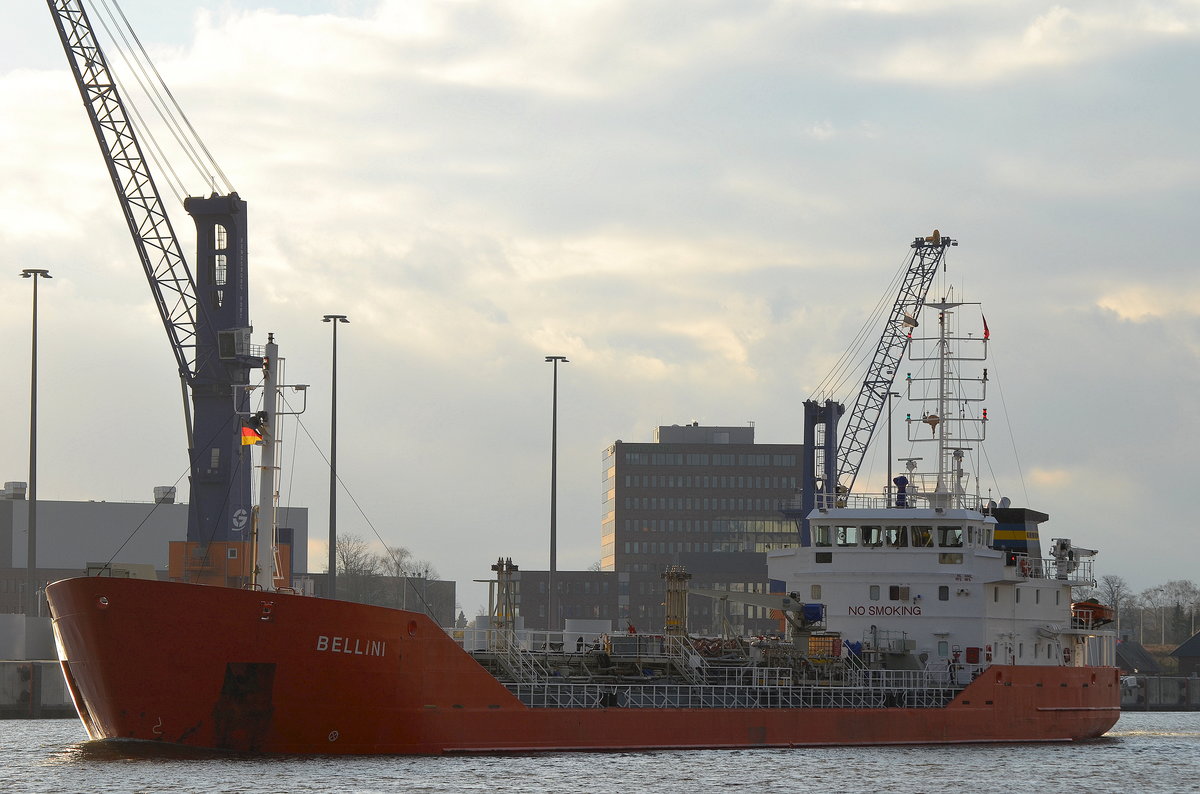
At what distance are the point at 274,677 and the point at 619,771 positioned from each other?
27.7 feet

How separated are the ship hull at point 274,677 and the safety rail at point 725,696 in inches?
30.0

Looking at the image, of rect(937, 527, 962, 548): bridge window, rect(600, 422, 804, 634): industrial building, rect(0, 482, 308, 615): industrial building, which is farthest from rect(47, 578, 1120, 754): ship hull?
rect(600, 422, 804, 634): industrial building

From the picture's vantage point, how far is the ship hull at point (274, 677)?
36.2m

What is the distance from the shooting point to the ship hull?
36.2 metres

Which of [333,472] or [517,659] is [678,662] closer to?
[517,659]

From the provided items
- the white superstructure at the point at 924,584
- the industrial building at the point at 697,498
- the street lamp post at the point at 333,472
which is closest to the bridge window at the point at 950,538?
the white superstructure at the point at 924,584

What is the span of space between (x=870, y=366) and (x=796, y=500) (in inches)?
2950

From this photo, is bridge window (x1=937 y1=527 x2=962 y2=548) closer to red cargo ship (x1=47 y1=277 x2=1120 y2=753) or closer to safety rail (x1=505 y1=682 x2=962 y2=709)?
red cargo ship (x1=47 y1=277 x2=1120 y2=753)

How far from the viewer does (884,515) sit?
48.5 metres

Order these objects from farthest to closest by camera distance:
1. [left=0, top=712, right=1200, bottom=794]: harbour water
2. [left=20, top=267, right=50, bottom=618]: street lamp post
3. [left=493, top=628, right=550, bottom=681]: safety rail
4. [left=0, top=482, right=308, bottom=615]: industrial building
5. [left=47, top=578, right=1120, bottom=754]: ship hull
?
1. [left=0, top=482, right=308, bottom=615]: industrial building
2. [left=20, top=267, right=50, bottom=618]: street lamp post
3. [left=493, top=628, right=550, bottom=681]: safety rail
4. [left=47, top=578, right=1120, bottom=754]: ship hull
5. [left=0, top=712, right=1200, bottom=794]: harbour water

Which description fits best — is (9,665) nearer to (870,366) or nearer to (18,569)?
(870,366)

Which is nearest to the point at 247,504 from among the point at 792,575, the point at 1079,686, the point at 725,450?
the point at 792,575

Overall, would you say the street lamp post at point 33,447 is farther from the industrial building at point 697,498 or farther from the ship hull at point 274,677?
the industrial building at point 697,498

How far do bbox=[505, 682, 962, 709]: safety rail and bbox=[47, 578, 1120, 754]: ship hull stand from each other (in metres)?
0.76
